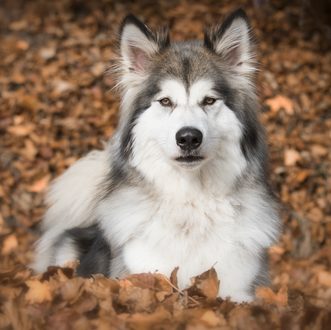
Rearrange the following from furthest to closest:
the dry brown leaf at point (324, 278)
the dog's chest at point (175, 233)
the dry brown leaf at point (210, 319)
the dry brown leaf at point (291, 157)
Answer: the dry brown leaf at point (291, 157) < the dry brown leaf at point (324, 278) < the dog's chest at point (175, 233) < the dry brown leaf at point (210, 319)

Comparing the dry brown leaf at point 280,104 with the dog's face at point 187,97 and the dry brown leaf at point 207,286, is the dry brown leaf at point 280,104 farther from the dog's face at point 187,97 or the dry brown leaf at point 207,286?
the dry brown leaf at point 207,286

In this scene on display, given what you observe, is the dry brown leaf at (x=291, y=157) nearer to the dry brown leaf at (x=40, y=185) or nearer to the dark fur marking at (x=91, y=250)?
the dry brown leaf at (x=40, y=185)

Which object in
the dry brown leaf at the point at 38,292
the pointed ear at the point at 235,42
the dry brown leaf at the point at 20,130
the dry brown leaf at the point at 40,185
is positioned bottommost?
the dry brown leaf at the point at 40,185

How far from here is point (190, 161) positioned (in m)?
3.21

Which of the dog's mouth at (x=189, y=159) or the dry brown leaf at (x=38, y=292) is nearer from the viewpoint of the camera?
the dry brown leaf at (x=38, y=292)

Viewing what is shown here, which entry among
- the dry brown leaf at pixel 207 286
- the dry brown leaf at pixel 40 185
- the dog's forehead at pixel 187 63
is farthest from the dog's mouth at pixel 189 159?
the dry brown leaf at pixel 40 185

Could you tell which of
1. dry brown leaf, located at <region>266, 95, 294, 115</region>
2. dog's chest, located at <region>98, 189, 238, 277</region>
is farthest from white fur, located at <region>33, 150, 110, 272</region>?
dry brown leaf, located at <region>266, 95, 294, 115</region>

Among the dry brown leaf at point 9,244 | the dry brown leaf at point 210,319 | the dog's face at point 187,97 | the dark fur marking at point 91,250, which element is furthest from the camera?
the dry brown leaf at point 9,244

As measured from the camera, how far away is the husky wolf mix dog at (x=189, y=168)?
3.26 meters

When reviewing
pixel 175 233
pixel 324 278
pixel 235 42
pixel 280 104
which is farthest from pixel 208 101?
pixel 280 104

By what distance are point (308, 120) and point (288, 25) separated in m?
2.03

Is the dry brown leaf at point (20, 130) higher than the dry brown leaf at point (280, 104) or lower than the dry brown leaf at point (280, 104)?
lower

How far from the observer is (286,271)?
499 cm

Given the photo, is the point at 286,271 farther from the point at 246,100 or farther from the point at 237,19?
the point at 237,19
